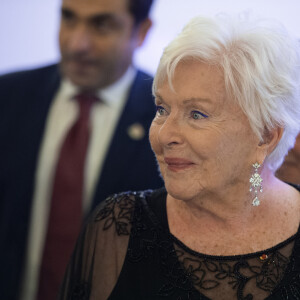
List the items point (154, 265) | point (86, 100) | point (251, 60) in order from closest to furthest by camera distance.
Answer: point (251, 60)
point (154, 265)
point (86, 100)

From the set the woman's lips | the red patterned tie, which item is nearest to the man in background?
the red patterned tie

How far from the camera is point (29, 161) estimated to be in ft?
7.53

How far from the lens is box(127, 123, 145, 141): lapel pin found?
229 centimetres

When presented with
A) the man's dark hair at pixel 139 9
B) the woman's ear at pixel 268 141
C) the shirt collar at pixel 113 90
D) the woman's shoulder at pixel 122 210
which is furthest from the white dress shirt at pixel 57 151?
the woman's ear at pixel 268 141

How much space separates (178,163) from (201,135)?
0.11 meters

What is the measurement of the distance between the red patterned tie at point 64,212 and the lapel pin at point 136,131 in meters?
0.21

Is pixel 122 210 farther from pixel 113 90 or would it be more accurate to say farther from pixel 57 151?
pixel 113 90

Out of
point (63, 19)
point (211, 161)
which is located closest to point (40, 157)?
point (63, 19)

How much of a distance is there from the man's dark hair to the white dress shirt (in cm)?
35

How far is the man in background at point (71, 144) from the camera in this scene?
2.25 m

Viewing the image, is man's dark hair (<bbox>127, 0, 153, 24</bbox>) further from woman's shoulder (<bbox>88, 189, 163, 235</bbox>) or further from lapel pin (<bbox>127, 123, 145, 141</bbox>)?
woman's shoulder (<bbox>88, 189, 163, 235</bbox>)

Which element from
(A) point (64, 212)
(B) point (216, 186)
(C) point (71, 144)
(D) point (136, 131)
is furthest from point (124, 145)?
(B) point (216, 186)


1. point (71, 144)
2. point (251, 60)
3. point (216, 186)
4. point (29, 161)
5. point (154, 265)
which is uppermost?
point (251, 60)

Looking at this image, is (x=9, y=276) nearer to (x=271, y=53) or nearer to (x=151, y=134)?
(x=151, y=134)
